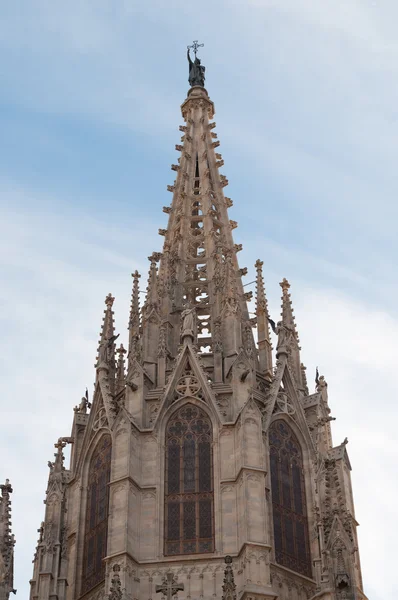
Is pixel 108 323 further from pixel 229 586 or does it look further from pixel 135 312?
pixel 229 586

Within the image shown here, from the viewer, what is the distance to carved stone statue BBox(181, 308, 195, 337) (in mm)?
49344

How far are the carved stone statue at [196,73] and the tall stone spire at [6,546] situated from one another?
30338 mm

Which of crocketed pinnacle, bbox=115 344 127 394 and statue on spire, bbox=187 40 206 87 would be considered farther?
statue on spire, bbox=187 40 206 87

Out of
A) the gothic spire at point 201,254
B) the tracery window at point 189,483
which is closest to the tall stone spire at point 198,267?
the gothic spire at point 201,254

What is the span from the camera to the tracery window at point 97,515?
43.8 meters

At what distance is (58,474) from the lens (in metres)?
47.1

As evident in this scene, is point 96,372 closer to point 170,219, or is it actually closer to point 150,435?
point 150,435

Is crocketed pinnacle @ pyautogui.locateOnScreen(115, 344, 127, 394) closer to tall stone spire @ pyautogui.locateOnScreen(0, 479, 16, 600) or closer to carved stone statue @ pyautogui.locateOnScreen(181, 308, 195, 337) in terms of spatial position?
carved stone statue @ pyautogui.locateOnScreen(181, 308, 195, 337)

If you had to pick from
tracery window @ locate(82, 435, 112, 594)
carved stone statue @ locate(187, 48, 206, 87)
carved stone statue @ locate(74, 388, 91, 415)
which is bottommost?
tracery window @ locate(82, 435, 112, 594)

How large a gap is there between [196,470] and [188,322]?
6.98 m

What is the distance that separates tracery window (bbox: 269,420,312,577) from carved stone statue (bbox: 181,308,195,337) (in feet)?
16.2

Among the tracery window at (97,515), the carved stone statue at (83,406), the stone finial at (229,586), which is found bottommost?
the stone finial at (229,586)

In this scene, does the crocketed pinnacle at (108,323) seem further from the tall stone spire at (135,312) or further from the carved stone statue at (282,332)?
the carved stone statue at (282,332)

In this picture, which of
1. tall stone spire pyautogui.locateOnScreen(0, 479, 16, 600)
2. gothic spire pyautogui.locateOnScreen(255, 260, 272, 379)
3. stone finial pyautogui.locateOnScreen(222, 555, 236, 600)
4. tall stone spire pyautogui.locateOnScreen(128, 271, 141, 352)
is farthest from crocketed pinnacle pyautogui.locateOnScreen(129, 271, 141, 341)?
stone finial pyautogui.locateOnScreen(222, 555, 236, 600)
